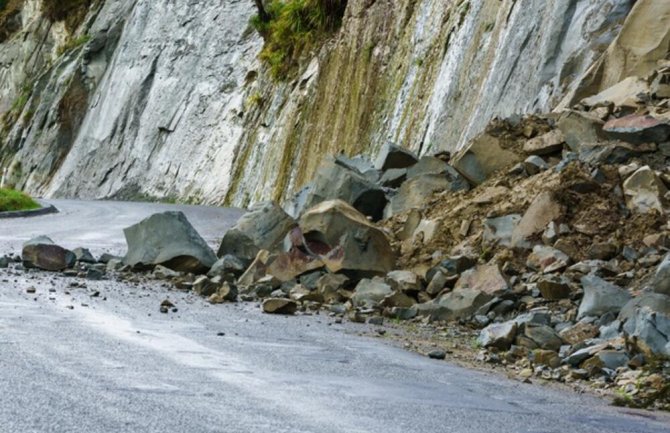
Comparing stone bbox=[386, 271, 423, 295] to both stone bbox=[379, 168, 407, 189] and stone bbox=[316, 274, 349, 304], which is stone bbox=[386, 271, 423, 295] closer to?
stone bbox=[316, 274, 349, 304]

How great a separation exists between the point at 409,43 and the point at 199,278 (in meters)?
20.0

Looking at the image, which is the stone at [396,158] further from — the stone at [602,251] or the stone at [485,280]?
the stone at [602,251]

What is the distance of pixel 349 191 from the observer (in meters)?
16.7

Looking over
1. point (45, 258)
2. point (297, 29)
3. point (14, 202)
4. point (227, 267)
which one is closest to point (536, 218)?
point (227, 267)

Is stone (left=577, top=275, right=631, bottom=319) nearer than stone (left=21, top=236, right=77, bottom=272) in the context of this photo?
Yes

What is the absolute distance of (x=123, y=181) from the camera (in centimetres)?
5316

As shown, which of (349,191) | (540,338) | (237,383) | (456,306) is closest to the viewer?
(237,383)

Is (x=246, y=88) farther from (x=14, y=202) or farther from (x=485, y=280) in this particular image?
(x=485, y=280)

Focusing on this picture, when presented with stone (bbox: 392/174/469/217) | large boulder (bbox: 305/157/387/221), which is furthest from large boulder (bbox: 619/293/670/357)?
large boulder (bbox: 305/157/387/221)

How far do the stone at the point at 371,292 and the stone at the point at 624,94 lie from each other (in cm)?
415

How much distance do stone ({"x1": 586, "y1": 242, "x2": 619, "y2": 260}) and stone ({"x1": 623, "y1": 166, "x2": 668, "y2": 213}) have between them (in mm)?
695

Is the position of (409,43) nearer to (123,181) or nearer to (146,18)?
(123,181)

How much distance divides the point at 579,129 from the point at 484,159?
1.47 m

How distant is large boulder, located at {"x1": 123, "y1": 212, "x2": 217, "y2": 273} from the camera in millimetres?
14703
